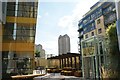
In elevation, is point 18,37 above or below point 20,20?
below

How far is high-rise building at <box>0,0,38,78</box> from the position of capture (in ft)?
43.2

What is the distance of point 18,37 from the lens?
14.7 m

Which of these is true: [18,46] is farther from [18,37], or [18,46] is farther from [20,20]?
[20,20]

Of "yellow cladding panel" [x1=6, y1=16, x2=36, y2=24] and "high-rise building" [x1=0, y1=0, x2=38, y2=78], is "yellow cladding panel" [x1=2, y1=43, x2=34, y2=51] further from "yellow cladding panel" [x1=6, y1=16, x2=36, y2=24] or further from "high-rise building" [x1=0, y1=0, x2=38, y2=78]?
"yellow cladding panel" [x1=6, y1=16, x2=36, y2=24]

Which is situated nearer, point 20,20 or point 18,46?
point 18,46

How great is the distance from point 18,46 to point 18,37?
69cm

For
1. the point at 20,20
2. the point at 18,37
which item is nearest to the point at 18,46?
the point at 18,37

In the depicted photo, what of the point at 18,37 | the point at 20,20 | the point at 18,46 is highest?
the point at 20,20

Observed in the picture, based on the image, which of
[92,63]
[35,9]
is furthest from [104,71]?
[35,9]

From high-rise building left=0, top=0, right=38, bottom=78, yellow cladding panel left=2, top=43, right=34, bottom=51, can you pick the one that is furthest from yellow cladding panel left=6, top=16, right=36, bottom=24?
yellow cladding panel left=2, top=43, right=34, bottom=51

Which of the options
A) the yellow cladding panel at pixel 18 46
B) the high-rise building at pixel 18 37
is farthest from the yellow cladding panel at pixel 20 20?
the yellow cladding panel at pixel 18 46

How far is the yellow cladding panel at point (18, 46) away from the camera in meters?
13.2

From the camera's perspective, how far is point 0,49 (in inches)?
481

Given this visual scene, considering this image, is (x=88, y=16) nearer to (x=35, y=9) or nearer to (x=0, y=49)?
(x=35, y=9)
